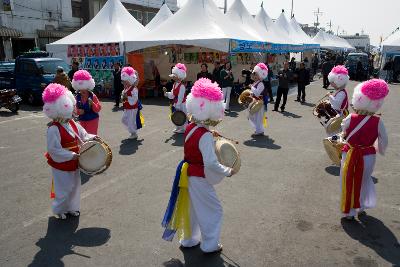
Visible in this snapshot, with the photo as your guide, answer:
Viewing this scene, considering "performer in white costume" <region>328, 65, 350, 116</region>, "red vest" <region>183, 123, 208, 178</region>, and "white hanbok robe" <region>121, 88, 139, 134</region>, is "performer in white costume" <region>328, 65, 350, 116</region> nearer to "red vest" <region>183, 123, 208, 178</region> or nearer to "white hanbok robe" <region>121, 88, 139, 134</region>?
"red vest" <region>183, 123, 208, 178</region>

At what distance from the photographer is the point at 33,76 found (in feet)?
46.6

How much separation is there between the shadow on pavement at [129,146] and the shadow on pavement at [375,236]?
4797 millimetres

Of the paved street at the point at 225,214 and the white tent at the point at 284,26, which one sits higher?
the white tent at the point at 284,26

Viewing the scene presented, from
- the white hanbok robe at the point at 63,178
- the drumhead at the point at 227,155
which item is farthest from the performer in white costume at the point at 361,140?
the white hanbok robe at the point at 63,178

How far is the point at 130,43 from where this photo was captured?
1606cm

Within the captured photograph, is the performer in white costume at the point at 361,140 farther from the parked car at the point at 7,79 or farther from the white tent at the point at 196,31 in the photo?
the parked car at the point at 7,79

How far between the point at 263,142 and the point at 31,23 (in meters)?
27.5

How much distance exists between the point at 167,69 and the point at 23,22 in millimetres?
16414

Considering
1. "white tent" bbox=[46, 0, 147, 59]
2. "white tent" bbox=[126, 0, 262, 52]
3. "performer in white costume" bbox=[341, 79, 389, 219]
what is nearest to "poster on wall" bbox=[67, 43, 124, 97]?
"white tent" bbox=[46, 0, 147, 59]

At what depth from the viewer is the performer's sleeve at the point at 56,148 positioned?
172 inches

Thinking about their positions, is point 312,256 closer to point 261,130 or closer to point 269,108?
point 261,130

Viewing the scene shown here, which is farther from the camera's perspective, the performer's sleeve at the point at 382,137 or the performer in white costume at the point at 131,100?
the performer in white costume at the point at 131,100

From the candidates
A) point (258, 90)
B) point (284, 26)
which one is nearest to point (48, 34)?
point (284, 26)

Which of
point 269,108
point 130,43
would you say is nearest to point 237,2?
point 130,43
